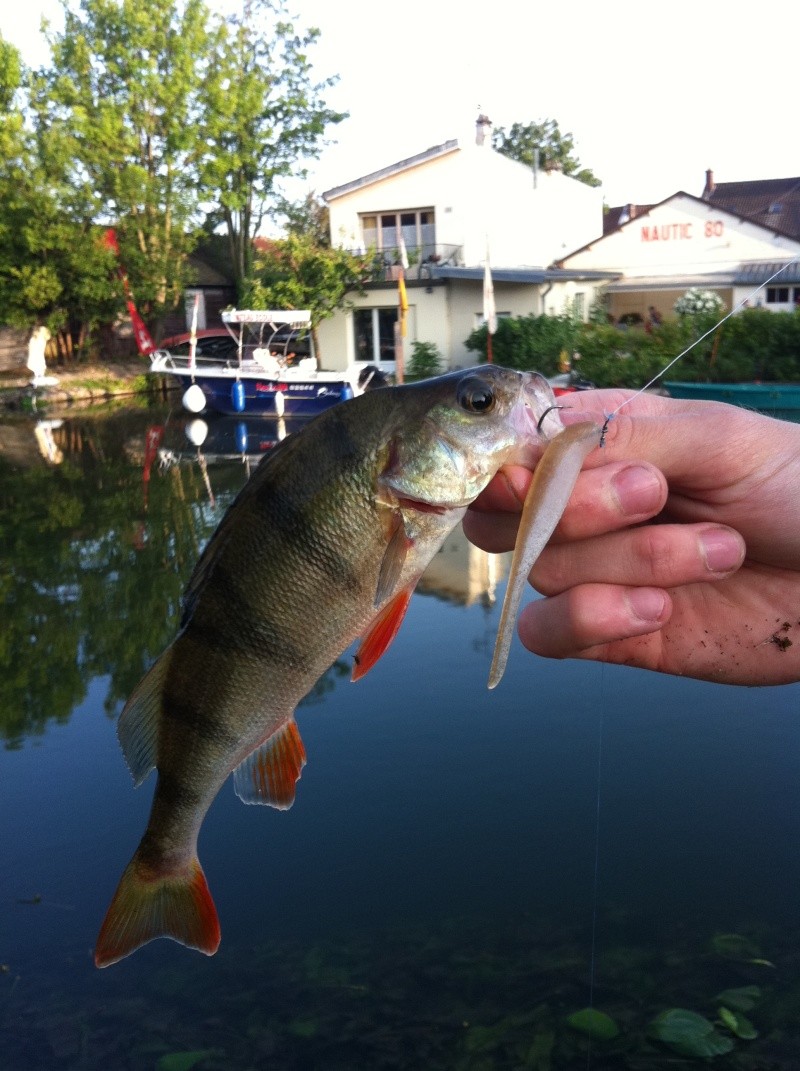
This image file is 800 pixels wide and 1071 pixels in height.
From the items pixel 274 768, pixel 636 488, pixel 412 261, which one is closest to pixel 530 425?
pixel 636 488

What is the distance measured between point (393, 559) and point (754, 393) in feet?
47.6

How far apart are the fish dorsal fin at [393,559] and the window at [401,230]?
110ft

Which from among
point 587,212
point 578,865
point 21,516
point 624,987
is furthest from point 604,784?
point 587,212

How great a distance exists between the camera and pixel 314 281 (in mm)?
32281

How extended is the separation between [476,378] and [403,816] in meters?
3.88

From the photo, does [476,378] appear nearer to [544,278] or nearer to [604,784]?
[604,784]

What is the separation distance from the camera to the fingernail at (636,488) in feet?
6.28

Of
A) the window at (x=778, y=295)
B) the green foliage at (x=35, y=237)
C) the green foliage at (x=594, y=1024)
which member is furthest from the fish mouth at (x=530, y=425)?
the window at (x=778, y=295)

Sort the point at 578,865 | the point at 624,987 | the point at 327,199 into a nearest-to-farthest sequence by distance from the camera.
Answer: the point at 624,987 → the point at 578,865 → the point at 327,199

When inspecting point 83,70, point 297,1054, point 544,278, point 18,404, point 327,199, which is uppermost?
point 83,70

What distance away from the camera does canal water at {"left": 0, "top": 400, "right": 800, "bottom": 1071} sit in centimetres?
380

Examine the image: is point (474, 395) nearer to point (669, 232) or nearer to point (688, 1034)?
point (688, 1034)

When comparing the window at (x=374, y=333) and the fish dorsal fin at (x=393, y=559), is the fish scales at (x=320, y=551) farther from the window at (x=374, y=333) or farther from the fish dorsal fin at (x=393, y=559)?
the window at (x=374, y=333)

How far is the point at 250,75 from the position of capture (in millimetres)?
40656
